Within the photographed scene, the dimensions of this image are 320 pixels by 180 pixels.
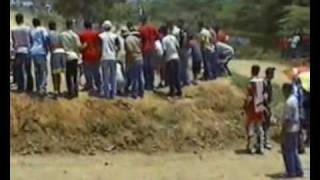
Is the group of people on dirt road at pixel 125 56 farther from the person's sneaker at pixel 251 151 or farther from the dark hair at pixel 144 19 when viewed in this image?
the person's sneaker at pixel 251 151

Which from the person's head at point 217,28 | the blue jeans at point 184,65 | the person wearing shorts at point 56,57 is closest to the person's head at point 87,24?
the person wearing shorts at point 56,57

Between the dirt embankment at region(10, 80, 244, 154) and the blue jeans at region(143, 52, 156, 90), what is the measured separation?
0.31 feet

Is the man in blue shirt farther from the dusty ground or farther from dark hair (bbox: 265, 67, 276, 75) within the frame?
dark hair (bbox: 265, 67, 276, 75)

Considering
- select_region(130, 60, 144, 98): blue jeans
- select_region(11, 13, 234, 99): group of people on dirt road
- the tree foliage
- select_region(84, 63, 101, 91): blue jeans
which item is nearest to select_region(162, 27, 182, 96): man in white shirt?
select_region(11, 13, 234, 99): group of people on dirt road

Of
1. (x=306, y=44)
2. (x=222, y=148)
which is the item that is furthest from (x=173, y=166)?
(x=306, y=44)

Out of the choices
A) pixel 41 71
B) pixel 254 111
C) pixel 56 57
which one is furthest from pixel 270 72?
pixel 41 71

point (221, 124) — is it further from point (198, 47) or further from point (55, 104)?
point (55, 104)

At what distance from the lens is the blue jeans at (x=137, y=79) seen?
24.1 feet

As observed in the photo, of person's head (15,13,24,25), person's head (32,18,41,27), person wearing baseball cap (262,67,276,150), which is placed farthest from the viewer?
person wearing baseball cap (262,67,276,150)

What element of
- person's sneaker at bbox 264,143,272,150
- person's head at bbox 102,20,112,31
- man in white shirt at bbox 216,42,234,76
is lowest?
person's sneaker at bbox 264,143,272,150

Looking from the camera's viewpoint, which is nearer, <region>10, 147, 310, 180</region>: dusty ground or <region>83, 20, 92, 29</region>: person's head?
<region>10, 147, 310, 180</region>: dusty ground

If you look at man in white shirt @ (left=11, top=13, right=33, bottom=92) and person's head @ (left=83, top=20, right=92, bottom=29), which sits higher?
person's head @ (left=83, top=20, right=92, bottom=29)

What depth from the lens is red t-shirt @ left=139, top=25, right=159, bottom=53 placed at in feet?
24.1

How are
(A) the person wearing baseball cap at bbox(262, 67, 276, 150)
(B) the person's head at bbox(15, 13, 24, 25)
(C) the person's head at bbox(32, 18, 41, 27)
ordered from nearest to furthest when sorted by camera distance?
1. (B) the person's head at bbox(15, 13, 24, 25)
2. (C) the person's head at bbox(32, 18, 41, 27)
3. (A) the person wearing baseball cap at bbox(262, 67, 276, 150)
